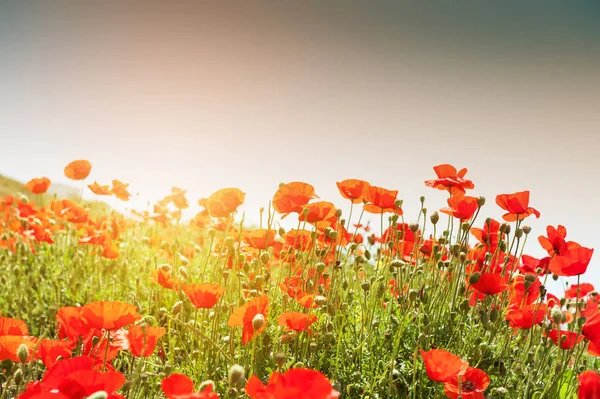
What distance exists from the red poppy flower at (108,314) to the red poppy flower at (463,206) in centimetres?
166

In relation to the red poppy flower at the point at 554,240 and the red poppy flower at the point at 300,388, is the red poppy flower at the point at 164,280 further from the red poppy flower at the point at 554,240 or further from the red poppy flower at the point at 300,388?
the red poppy flower at the point at 554,240

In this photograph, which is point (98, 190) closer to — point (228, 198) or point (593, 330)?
point (228, 198)

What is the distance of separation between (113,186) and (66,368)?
3.36m

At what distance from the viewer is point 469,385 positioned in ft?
5.90

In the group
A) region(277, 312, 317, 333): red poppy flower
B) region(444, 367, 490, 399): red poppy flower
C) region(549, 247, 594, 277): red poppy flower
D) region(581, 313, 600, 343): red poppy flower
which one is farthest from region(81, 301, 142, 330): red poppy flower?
region(549, 247, 594, 277): red poppy flower

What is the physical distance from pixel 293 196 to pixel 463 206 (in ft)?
2.98

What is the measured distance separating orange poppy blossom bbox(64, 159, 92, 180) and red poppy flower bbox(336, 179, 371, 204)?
2.66 meters

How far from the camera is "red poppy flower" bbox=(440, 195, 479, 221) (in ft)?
8.44

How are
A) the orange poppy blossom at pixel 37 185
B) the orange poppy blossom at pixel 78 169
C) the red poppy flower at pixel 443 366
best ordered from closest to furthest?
1. the red poppy flower at pixel 443 366
2. the orange poppy blossom at pixel 78 169
3. the orange poppy blossom at pixel 37 185

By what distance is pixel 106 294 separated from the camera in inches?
159

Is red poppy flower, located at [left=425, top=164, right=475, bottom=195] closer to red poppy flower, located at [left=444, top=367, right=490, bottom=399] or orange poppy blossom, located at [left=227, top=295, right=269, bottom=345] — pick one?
red poppy flower, located at [left=444, top=367, right=490, bottom=399]

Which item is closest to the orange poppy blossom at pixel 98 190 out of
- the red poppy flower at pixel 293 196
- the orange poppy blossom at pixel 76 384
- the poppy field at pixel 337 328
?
the poppy field at pixel 337 328

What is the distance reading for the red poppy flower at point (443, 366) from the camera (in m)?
1.60

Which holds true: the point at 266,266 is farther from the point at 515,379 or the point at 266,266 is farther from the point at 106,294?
the point at 106,294
